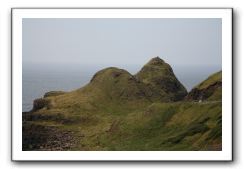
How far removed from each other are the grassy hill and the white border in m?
0.07

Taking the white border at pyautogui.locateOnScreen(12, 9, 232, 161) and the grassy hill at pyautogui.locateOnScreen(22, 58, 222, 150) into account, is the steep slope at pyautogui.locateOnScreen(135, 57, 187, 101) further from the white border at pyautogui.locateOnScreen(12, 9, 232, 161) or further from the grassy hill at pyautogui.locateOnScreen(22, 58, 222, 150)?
the white border at pyautogui.locateOnScreen(12, 9, 232, 161)

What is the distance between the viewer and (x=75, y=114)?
9.31m

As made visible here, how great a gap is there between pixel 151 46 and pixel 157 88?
536mm

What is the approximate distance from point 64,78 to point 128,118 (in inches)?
37.4

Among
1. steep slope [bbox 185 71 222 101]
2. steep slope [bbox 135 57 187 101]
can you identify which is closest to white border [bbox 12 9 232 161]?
steep slope [bbox 185 71 222 101]

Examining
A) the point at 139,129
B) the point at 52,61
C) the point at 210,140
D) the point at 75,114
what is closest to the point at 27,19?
the point at 52,61

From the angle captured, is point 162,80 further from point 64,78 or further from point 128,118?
point 64,78

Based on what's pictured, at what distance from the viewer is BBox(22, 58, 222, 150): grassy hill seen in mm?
9211

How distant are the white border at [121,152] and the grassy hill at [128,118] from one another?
7 cm

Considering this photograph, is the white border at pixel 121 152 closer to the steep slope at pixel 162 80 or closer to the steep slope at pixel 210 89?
the steep slope at pixel 210 89

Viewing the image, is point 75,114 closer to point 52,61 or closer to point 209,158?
point 52,61

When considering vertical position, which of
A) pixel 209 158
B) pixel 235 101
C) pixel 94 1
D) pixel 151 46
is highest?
pixel 94 1

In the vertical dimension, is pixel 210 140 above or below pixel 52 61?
below

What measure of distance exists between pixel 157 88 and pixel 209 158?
109cm
